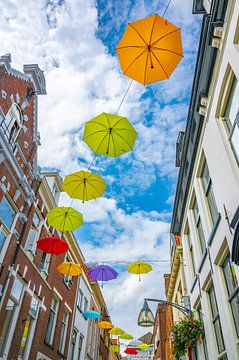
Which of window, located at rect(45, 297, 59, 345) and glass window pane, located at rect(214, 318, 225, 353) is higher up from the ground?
window, located at rect(45, 297, 59, 345)

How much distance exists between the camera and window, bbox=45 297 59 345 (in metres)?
14.7

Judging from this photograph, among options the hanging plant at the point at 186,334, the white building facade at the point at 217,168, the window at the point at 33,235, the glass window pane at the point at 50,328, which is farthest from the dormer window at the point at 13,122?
the hanging plant at the point at 186,334

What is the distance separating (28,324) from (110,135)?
9.45 meters

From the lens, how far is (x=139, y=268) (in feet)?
49.1

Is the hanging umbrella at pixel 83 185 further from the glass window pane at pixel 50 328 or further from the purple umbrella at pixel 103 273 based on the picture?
the glass window pane at pixel 50 328

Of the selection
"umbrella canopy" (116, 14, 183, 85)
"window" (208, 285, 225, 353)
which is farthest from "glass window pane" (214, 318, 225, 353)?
"umbrella canopy" (116, 14, 183, 85)

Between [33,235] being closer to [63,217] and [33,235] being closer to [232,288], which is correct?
[63,217]

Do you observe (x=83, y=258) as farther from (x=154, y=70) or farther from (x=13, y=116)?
(x=154, y=70)

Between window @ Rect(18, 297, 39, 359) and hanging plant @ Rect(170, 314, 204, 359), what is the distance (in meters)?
6.17

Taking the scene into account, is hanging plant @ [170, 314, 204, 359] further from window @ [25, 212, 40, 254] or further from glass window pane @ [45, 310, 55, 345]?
glass window pane @ [45, 310, 55, 345]

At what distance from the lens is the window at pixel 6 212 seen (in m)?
10.8

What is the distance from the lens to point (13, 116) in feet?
39.7

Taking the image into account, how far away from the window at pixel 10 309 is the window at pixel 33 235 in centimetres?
173

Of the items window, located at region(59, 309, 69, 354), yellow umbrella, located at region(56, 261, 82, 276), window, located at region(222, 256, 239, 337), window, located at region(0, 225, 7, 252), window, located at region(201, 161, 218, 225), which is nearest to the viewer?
window, located at region(222, 256, 239, 337)
